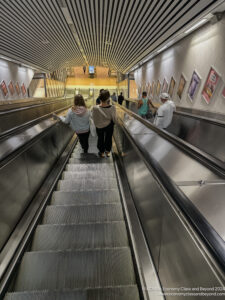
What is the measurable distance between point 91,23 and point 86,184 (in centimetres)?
718

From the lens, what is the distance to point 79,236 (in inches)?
82.2

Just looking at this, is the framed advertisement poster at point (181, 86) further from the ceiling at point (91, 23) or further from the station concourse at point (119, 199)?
the ceiling at point (91, 23)

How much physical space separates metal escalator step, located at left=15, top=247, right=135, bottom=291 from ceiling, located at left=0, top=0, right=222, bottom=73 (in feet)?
18.1

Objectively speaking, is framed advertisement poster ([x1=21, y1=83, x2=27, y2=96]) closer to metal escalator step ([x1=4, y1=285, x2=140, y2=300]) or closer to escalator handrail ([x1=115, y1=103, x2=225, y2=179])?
escalator handrail ([x1=115, y1=103, x2=225, y2=179])

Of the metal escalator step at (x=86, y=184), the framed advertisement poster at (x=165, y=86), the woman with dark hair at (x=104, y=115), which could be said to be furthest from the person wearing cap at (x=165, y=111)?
the framed advertisement poster at (x=165, y=86)

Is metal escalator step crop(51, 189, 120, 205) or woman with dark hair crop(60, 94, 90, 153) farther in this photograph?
woman with dark hair crop(60, 94, 90, 153)

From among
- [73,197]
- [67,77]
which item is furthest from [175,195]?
[67,77]

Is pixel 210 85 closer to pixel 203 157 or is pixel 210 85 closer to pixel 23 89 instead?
pixel 203 157

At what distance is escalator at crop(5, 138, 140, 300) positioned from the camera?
→ 1486mm

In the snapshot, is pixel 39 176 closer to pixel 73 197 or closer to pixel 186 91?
pixel 73 197

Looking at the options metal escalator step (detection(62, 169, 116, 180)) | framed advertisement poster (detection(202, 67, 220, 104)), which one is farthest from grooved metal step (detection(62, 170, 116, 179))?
framed advertisement poster (detection(202, 67, 220, 104))

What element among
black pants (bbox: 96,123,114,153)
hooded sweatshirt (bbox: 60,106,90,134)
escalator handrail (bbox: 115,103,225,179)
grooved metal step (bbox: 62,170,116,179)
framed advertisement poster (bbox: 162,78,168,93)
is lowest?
grooved metal step (bbox: 62,170,116,179)

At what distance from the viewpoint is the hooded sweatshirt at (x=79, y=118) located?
410 centimetres

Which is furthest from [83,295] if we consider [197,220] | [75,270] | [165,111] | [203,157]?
[165,111]
